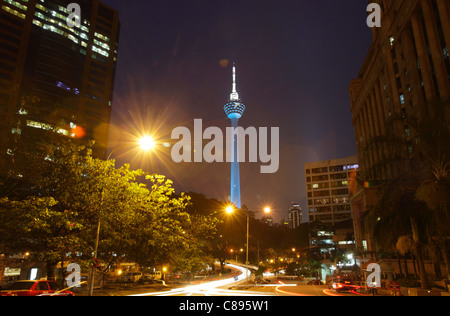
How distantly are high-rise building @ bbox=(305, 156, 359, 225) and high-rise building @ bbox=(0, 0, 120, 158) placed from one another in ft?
271

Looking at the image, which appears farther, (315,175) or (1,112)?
(315,175)

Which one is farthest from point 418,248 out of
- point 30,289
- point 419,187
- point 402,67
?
point 402,67

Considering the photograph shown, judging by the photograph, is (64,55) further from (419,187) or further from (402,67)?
(419,187)

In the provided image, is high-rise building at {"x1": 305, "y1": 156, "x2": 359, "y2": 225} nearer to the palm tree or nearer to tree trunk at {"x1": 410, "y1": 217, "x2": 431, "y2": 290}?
the palm tree

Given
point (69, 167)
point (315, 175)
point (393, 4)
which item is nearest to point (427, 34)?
point (393, 4)

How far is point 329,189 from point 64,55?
10720 cm

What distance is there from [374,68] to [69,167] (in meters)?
64.8

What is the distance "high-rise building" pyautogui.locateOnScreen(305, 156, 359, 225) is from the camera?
120500mm

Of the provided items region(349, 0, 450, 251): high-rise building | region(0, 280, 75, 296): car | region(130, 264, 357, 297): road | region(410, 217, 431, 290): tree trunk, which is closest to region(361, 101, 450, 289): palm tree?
region(410, 217, 431, 290): tree trunk

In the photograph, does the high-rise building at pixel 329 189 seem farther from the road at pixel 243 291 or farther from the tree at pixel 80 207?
the tree at pixel 80 207

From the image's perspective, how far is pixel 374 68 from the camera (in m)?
64.6
